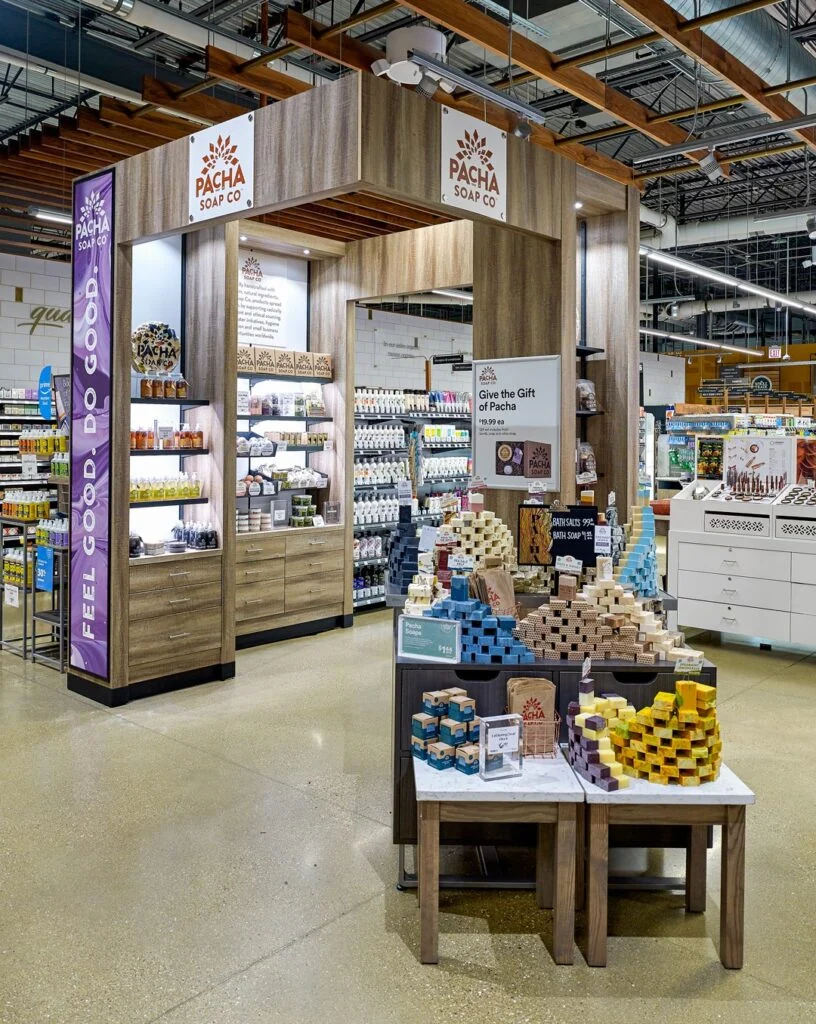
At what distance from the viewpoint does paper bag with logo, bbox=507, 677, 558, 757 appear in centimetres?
306

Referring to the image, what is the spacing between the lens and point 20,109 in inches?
424

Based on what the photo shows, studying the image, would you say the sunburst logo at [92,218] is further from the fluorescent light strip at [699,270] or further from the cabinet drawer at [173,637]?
the fluorescent light strip at [699,270]

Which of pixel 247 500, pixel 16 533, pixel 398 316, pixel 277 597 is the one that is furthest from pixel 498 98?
pixel 398 316

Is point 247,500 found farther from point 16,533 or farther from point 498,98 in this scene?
point 16,533

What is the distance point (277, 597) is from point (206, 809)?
3322mm

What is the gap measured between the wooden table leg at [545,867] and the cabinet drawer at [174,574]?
328 cm

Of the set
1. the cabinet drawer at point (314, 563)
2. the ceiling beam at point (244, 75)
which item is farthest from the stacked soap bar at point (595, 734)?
the ceiling beam at point (244, 75)

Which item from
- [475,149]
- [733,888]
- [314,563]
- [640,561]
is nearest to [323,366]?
[314,563]

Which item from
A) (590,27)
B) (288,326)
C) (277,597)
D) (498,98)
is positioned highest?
(590,27)

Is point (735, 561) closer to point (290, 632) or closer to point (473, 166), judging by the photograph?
point (290, 632)

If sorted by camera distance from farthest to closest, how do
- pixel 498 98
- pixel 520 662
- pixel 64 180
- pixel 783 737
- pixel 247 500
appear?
pixel 64 180 → pixel 247 500 → pixel 498 98 → pixel 783 737 → pixel 520 662

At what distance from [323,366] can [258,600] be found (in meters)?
2.19

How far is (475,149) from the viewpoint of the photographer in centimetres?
445

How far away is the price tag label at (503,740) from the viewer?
9.33ft
